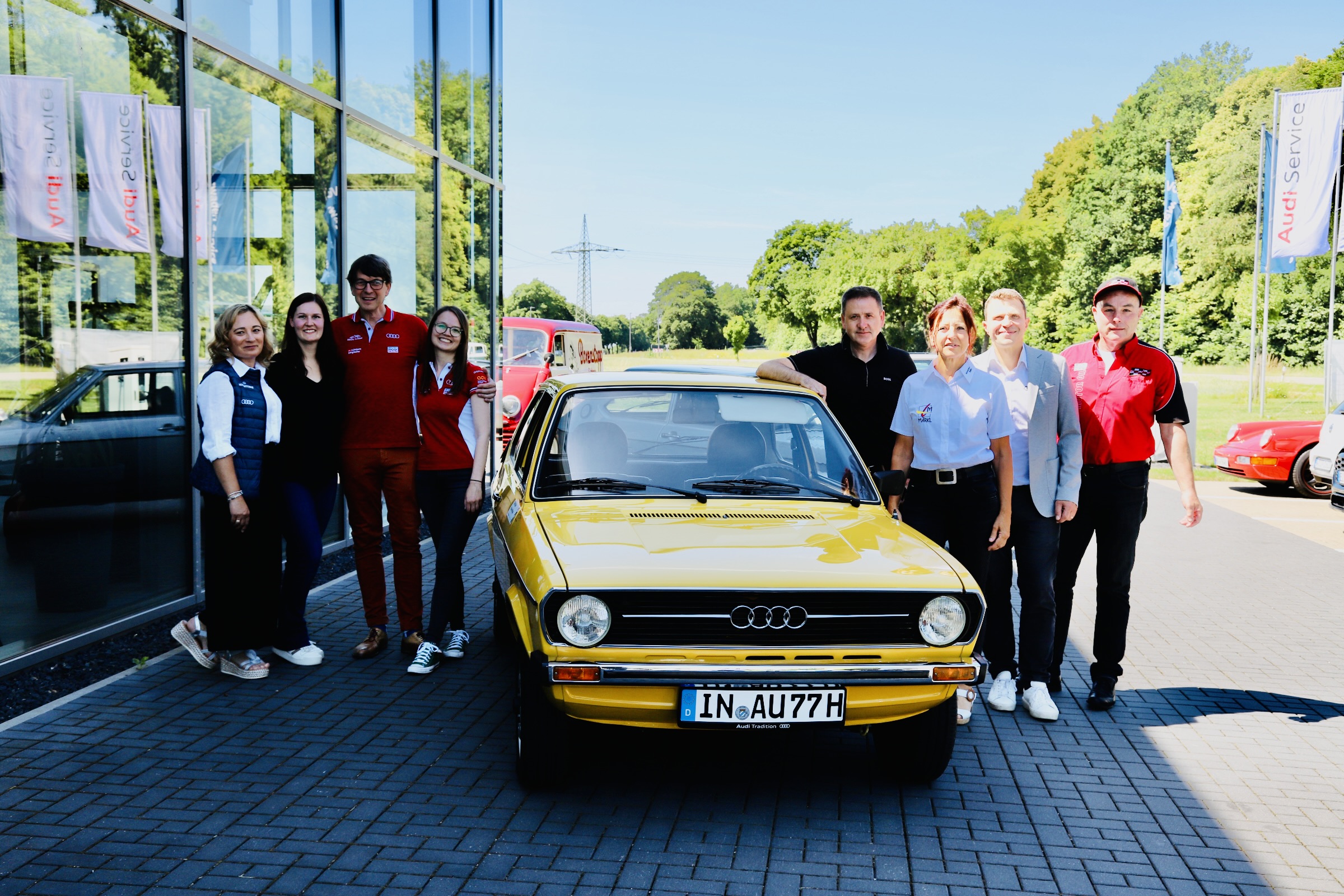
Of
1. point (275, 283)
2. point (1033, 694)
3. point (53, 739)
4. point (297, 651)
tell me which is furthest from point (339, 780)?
point (275, 283)

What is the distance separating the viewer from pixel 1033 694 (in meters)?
5.42

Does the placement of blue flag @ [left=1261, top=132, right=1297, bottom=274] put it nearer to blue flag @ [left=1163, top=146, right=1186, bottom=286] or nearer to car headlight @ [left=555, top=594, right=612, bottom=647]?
blue flag @ [left=1163, top=146, right=1186, bottom=286]

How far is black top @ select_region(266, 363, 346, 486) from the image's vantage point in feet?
18.9

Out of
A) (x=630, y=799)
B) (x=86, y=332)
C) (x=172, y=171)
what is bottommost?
(x=630, y=799)

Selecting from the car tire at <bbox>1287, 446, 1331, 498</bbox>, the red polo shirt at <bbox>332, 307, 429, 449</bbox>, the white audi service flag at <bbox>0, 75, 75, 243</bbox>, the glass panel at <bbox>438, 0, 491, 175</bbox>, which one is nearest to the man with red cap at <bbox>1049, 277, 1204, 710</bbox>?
the red polo shirt at <bbox>332, 307, 429, 449</bbox>

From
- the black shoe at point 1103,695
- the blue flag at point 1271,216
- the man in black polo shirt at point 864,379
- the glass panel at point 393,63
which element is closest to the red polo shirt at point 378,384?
the man in black polo shirt at point 864,379

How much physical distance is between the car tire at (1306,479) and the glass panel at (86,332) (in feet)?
47.1

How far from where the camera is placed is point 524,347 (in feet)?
83.3

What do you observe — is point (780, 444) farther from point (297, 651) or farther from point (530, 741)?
point (297, 651)

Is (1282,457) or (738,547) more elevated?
(738,547)

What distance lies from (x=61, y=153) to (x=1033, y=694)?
6.12m

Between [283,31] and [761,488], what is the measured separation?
20.8 feet

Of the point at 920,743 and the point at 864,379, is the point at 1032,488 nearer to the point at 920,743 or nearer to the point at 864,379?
the point at 864,379

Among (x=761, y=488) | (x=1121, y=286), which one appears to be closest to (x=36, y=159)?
(x=761, y=488)
